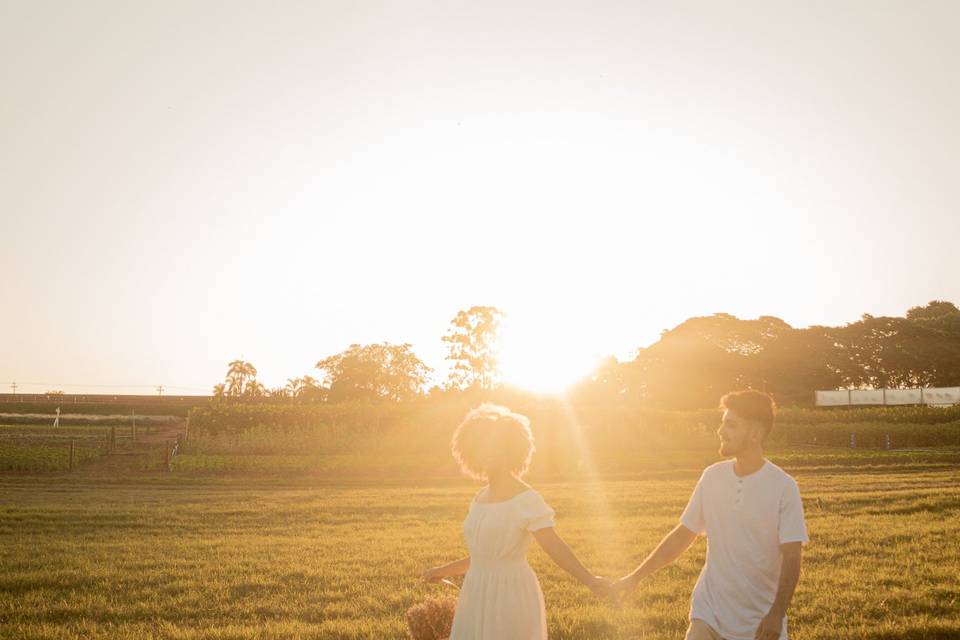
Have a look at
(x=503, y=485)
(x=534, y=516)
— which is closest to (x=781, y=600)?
(x=534, y=516)

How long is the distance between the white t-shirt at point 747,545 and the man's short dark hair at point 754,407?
0.25 metres

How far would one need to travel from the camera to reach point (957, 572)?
34.2 feet

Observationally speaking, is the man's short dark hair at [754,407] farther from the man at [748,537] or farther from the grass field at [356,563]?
the grass field at [356,563]

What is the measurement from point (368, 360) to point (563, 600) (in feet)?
259

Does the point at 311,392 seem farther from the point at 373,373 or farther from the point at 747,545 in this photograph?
the point at 747,545

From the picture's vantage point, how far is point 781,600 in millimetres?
4199

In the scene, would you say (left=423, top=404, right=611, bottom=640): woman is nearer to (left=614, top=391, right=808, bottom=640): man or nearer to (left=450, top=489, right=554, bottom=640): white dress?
(left=450, top=489, right=554, bottom=640): white dress

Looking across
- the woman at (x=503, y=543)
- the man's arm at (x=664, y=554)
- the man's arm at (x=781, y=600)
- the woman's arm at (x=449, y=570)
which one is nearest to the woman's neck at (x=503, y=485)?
the woman at (x=503, y=543)

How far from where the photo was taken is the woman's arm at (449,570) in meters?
4.97

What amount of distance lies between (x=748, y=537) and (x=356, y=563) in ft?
26.6

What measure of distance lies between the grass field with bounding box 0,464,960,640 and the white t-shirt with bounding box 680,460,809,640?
3.62 metres

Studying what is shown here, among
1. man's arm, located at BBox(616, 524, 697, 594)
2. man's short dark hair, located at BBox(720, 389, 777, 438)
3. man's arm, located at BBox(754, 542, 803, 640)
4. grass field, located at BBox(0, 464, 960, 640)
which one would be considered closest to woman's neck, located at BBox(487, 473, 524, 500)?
man's arm, located at BBox(616, 524, 697, 594)

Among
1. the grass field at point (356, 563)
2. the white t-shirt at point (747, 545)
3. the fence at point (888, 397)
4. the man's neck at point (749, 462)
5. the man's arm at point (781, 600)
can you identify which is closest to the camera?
the man's arm at point (781, 600)

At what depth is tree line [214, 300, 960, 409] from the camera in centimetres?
8269
